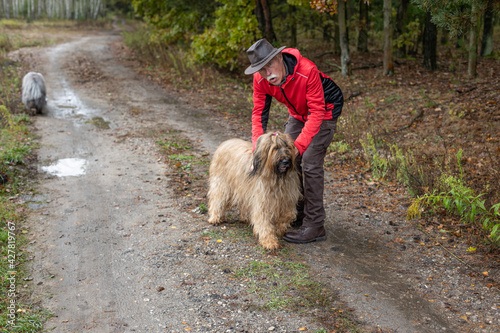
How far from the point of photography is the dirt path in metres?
3.81

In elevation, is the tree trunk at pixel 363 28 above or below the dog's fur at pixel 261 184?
above

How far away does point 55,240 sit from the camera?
5367mm

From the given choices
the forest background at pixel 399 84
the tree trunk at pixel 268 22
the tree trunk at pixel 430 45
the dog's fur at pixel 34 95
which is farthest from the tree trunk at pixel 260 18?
the dog's fur at pixel 34 95

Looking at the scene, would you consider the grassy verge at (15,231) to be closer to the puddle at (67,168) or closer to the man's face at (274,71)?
the puddle at (67,168)

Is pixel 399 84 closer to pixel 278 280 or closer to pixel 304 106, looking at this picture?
pixel 304 106

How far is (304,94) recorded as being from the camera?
4.66 m

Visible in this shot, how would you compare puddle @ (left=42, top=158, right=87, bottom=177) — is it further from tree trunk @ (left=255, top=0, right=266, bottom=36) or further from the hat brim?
tree trunk @ (left=255, top=0, right=266, bottom=36)

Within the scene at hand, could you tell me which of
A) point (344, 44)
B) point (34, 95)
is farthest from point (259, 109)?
point (344, 44)

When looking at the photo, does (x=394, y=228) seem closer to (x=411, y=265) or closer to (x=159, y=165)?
(x=411, y=265)

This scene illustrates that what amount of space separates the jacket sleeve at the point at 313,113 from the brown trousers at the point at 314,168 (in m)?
0.21

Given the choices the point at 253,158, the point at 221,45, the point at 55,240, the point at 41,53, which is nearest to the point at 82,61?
the point at 41,53

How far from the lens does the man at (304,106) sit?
14.7ft

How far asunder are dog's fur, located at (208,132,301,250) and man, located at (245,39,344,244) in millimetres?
195

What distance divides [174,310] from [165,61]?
1500 cm
